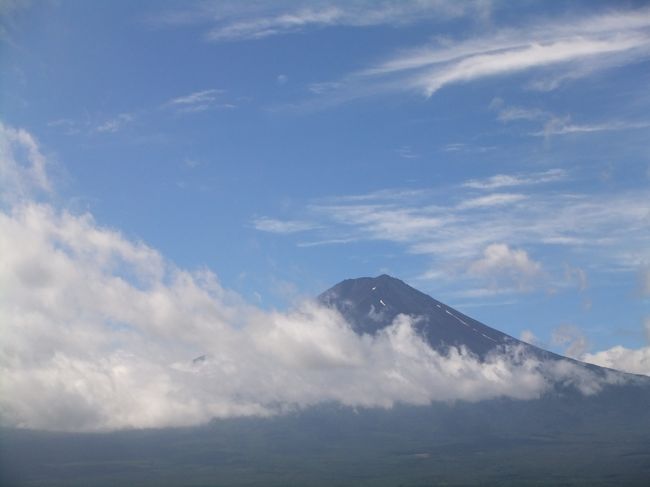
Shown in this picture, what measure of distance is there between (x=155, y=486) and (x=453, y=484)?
7446 cm

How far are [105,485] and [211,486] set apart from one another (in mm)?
29509

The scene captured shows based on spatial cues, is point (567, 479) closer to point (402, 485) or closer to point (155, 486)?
point (402, 485)

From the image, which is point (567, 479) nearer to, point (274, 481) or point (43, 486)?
point (274, 481)

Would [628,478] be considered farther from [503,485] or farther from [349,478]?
[349,478]

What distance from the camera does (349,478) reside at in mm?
198625

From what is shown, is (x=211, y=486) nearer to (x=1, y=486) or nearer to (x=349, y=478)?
(x=349, y=478)

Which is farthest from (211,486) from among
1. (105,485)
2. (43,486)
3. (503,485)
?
(503,485)

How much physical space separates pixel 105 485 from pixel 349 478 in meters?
63.5

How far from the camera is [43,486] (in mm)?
197000

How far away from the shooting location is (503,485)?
7288 inches

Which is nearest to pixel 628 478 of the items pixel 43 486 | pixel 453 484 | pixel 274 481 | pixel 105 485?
pixel 453 484

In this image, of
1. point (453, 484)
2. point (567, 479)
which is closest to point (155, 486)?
point (453, 484)

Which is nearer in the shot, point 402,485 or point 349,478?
point 402,485

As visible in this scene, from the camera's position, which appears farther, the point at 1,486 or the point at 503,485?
the point at 1,486
